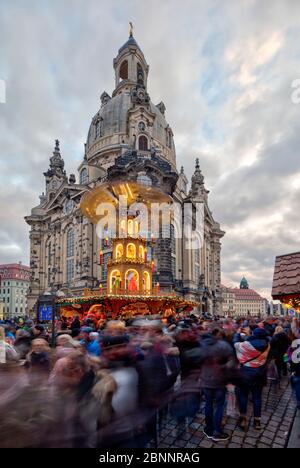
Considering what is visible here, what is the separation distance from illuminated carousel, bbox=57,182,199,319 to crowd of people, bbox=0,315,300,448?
14.6 m

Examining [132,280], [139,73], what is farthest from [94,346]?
[139,73]

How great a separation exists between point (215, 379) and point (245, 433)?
139 cm

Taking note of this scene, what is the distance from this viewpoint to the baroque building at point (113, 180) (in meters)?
37.7

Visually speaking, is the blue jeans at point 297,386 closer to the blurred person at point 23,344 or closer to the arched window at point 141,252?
the blurred person at point 23,344

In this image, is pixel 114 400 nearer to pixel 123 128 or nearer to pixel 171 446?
pixel 171 446

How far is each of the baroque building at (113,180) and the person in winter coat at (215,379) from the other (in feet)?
96.0

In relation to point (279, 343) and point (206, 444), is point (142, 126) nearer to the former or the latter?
point (279, 343)

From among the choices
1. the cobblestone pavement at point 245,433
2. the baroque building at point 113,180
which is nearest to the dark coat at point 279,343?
the cobblestone pavement at point 245,433

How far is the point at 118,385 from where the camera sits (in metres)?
3.95

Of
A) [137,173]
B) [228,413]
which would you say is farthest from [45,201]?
[228,413]

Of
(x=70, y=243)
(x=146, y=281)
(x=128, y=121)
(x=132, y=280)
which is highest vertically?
(x=128, y=121)

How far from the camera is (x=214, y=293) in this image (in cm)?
5762

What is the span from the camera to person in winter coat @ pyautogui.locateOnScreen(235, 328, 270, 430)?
6016 mm

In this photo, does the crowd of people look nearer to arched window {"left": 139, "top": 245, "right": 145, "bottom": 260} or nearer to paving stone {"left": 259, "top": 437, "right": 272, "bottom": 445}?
paving stone {"left": 259, "top": 437, "right": 272, "bottom": 445}
